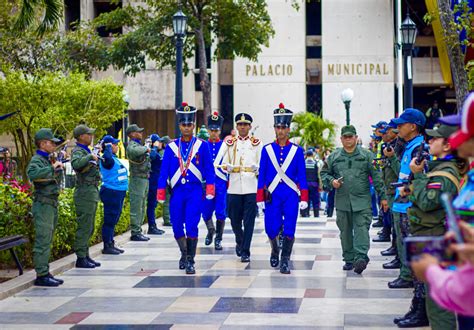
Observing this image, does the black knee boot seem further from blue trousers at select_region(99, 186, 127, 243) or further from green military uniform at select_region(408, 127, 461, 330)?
blue trousers at select_region(99, 186, 127, 243)

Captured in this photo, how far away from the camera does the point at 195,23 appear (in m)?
26.4

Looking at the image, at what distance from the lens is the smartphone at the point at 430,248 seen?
3324 mm

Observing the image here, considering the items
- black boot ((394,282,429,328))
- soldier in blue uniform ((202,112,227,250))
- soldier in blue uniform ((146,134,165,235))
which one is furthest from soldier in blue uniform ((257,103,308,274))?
soldier in blue uniform ((146,134,165,235))

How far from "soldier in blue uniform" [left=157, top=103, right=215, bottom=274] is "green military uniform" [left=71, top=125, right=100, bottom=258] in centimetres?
106

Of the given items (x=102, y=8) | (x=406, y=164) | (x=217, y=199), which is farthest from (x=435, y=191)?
(x=102, y=8)

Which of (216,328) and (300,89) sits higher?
(300,89)

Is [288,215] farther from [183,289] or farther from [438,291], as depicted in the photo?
[438,291]

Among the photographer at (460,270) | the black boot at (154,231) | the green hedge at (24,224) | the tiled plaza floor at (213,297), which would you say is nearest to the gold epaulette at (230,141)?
the tiled plaza floor at (213,297)

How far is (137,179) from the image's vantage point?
15.6 m

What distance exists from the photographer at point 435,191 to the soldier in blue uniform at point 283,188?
167 inches

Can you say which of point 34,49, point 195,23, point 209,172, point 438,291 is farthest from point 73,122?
point 438,291

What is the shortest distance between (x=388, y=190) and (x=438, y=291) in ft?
26.8

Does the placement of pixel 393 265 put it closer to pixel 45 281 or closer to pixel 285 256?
pixel 285 256

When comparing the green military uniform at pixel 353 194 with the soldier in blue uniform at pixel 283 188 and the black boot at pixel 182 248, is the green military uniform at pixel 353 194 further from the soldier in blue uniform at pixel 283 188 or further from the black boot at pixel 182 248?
the black boot at pixel 182 248
